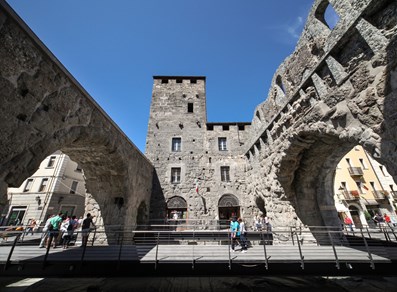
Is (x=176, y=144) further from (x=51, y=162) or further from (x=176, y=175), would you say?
(x=51, y=162)

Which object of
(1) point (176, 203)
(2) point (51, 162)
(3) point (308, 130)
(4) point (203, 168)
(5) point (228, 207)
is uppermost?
(2) point (51, 162)

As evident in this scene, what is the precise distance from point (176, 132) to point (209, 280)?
1027 cm

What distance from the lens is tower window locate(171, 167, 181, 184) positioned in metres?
12.2

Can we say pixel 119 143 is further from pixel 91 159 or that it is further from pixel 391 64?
pixel 391 64

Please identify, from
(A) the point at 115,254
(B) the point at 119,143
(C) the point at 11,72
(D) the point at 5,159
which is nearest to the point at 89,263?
(A) the point at 115,254

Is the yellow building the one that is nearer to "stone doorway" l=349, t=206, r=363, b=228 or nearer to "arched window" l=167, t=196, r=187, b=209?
"stone doorway" l=349, t=206, r=363, b=228

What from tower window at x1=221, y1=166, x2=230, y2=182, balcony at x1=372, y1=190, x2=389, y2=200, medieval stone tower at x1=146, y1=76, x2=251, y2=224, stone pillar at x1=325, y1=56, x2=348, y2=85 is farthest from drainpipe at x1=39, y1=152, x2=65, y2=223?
balcony at x1=372, y1=190, x2=389, y2=200

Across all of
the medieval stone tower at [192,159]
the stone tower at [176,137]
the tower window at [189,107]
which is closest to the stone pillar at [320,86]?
the medieval stone tower at [192,159]

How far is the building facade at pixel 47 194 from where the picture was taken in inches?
558

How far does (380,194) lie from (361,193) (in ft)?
5.46

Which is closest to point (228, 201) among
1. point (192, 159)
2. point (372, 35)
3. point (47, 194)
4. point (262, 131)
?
point (192, 159)

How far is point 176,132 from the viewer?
13828 millimetres

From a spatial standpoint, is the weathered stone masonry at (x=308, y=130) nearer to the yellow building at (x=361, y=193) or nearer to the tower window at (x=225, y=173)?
the tower window at (x=225, y=173)

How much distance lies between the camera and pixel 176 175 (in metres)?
12.5
